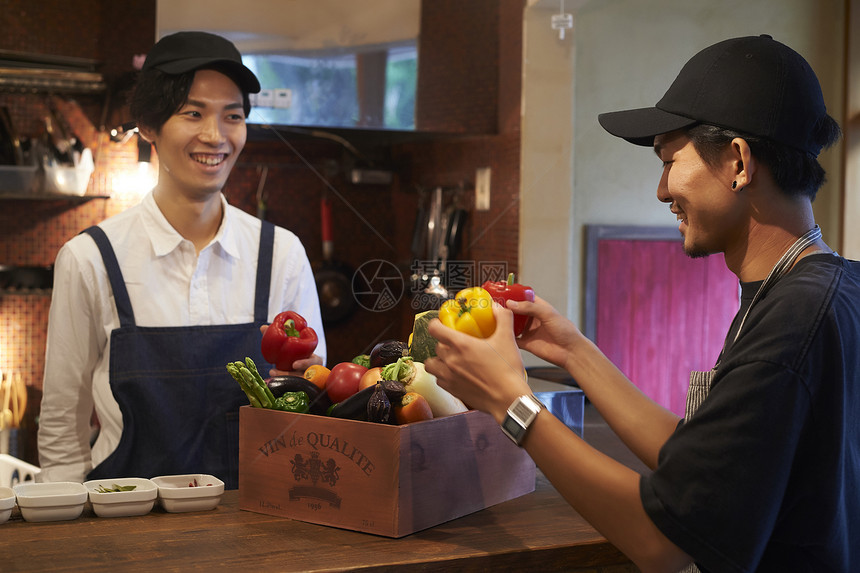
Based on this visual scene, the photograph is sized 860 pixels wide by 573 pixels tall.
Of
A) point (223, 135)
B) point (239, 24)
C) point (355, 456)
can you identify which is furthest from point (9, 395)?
point (355, 456)

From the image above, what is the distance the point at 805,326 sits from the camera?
0.95 m

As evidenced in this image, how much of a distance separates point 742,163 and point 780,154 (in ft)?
0.16

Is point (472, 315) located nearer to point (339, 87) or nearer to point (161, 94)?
point (161, 94)

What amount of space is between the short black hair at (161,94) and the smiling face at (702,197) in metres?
1.01

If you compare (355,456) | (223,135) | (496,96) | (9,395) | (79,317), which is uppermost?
(496,96)

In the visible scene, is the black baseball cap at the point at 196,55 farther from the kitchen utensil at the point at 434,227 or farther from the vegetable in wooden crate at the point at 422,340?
the vegetable in wooden crate at the point at 422,340

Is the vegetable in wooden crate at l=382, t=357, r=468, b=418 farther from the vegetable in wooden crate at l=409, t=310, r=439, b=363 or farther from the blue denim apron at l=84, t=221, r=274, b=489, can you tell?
the blue denim apron at l=84, t=221, r=274, b=489

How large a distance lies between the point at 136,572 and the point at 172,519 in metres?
0.23

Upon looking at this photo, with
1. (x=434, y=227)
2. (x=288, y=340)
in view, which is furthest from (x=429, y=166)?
(x=288, y=340)

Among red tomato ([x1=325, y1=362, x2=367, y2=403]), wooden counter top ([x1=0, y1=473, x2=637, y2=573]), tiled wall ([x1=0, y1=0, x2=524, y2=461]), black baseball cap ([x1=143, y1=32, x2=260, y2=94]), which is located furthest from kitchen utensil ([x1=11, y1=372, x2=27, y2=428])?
red tomato ([x1=325, y1=362, x2=367, y2=403])

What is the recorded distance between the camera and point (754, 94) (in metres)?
1.08

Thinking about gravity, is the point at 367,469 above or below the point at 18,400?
above

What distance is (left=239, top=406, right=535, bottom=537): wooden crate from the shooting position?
1214 millimetres

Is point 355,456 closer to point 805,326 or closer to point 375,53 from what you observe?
point 805,326
